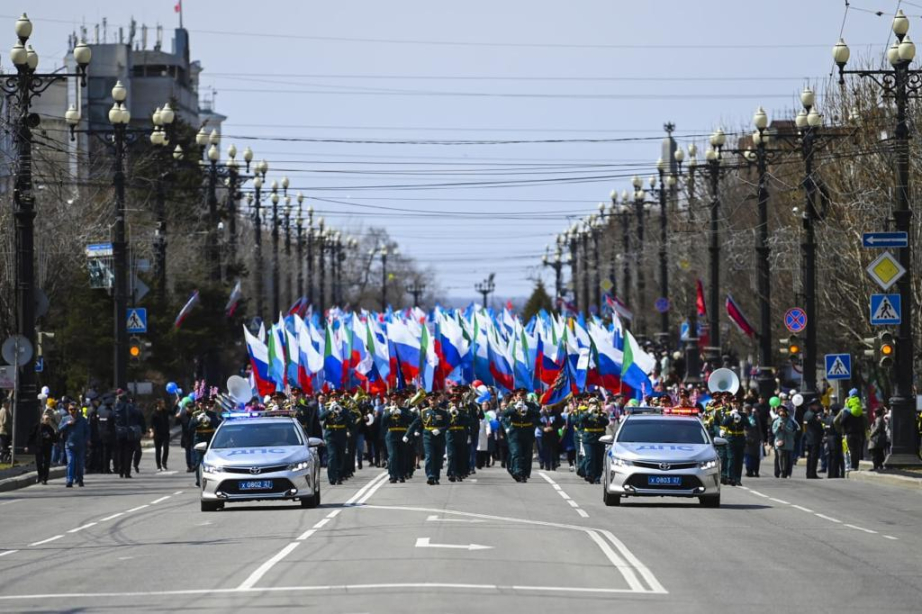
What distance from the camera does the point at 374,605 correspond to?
14219mm

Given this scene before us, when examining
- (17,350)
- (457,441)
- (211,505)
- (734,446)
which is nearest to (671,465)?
(211,505)

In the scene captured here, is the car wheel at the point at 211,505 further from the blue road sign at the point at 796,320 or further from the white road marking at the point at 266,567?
the blue road sign at the point at 796,320

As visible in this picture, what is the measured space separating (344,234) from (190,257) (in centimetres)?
11907

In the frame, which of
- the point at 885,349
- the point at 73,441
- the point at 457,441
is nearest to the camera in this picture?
the point at 73,441

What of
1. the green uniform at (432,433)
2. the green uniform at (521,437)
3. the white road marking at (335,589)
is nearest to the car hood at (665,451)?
the green uniform at (432,433)

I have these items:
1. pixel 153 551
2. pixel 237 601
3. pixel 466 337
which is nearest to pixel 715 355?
pixel 466 337

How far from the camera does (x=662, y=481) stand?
26.8 m

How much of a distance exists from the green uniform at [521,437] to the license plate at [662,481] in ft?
30.1

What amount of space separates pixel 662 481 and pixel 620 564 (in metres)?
9.01

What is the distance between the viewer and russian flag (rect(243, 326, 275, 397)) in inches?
1946

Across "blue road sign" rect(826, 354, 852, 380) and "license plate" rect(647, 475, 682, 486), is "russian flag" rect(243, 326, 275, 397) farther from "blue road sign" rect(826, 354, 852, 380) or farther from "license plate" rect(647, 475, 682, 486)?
"license plate" rect(647, 475, 682, 486)

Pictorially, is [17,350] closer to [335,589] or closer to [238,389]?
[238,389]

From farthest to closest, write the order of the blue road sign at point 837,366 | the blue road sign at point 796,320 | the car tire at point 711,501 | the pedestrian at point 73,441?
the blue road sign at point 796,320 < the blue road sign at point 837,366 < the pedestrian at point 73,441 < the car tire at point 711,501

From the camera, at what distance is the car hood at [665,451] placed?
88.0 feet
